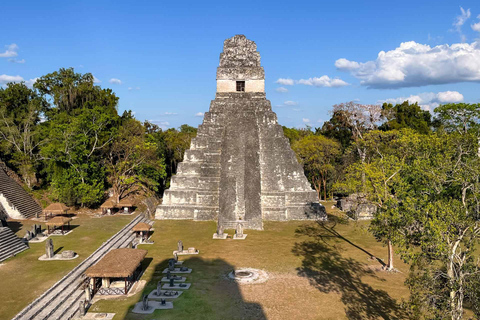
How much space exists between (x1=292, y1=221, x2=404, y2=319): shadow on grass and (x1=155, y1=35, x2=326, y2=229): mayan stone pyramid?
4550 millimetres

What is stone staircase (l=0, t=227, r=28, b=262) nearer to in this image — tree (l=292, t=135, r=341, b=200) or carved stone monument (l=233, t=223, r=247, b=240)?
carved stone monument (l=233, t=223, r=247, b=240)

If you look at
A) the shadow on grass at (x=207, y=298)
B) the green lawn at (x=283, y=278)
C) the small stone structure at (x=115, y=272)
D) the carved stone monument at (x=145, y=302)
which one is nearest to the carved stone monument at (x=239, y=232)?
the green lawn at (x=283, y=278)

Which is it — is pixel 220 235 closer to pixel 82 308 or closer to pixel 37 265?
pixel 37 265

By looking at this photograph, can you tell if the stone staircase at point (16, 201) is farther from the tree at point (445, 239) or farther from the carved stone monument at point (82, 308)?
the tree at point (445, 239)

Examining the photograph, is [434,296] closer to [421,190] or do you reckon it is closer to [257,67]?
[421,190]

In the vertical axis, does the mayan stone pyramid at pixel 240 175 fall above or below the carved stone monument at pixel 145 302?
above

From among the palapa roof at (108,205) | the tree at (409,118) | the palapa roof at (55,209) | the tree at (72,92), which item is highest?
the tree at (72,92)

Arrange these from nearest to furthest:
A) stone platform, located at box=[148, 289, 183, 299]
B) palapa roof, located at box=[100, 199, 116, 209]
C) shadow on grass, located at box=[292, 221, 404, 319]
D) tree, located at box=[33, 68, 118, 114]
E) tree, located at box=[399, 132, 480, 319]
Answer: tree, located at box=[399, 132, 480, 319], shadow on grass, located at box=[292, 221, 404, 319], stone platform, located at box=[148, 289, 183, 299], palapa roof, located at box=[100, 199, 116, 209], tree, located at box=[33, 68, 118, 114]

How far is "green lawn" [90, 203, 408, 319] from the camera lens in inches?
543

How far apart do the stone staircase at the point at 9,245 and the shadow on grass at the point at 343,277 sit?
16.0 meters

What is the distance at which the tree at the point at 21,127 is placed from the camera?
1310 inches

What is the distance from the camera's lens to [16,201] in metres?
29.2

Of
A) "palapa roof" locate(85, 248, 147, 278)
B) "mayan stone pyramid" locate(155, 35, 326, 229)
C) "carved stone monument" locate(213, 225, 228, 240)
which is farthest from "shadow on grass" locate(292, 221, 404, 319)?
"palapa roof" locate(85, 248, 147, 278)

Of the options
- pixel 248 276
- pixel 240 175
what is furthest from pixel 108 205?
pixel 248 276
